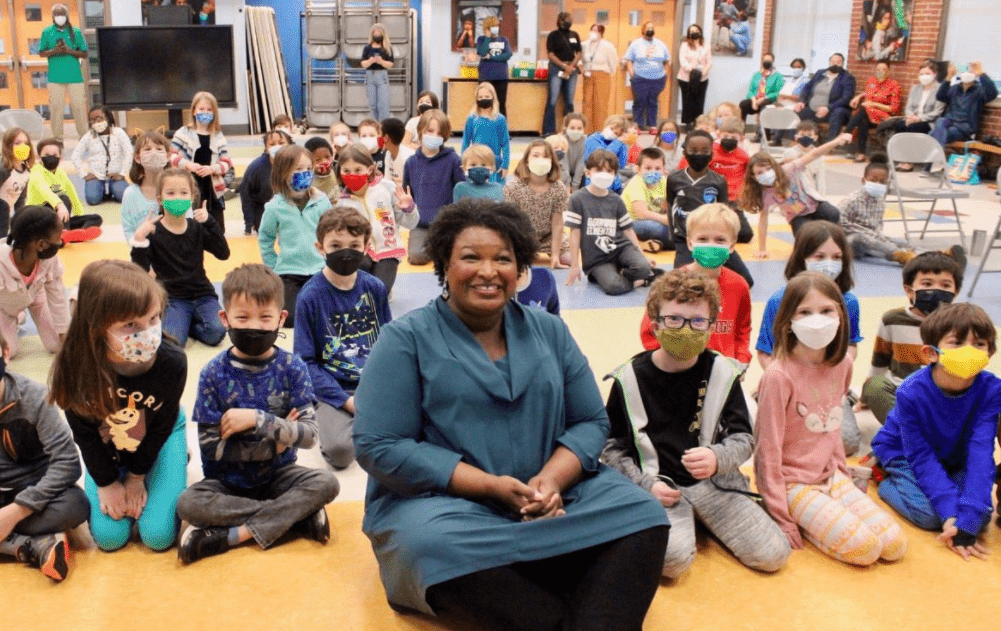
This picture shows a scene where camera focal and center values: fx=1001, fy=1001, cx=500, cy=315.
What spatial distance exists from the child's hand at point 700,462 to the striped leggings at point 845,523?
0.51 m

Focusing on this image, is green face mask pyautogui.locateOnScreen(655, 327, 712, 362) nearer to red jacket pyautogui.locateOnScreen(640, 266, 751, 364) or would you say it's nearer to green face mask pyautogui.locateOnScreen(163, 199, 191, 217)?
red jacket pyautogui.locateOnScreen(640, 266, 751, 364)

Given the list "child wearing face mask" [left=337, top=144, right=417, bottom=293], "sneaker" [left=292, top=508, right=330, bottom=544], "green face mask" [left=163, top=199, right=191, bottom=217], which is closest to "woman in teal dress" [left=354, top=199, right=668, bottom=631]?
"sneaker" [left=292, top=508, right=330, bottom=544]

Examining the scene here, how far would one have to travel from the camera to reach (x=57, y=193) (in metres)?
8.90

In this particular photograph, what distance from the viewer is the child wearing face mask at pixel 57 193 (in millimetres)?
7930

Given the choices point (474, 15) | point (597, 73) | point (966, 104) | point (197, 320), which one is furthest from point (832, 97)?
point (197, 320)

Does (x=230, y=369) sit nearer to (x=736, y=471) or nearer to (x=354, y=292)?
(x=354, y=292)

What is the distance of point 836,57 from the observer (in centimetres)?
1672

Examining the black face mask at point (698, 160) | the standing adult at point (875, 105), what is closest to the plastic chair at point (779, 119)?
the standing adult at point (875, 105)

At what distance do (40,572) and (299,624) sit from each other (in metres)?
1.01

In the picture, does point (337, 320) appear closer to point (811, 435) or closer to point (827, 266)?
point (811, 435)

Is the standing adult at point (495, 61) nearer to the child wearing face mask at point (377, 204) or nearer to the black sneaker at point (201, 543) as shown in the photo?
the child wearing face mask at point (377, 204)

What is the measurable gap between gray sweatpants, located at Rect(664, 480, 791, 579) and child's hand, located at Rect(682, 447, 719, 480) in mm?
202

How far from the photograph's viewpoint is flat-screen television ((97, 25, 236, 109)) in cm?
1499

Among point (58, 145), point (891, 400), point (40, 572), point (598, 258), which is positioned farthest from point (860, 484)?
point (58, 145)
